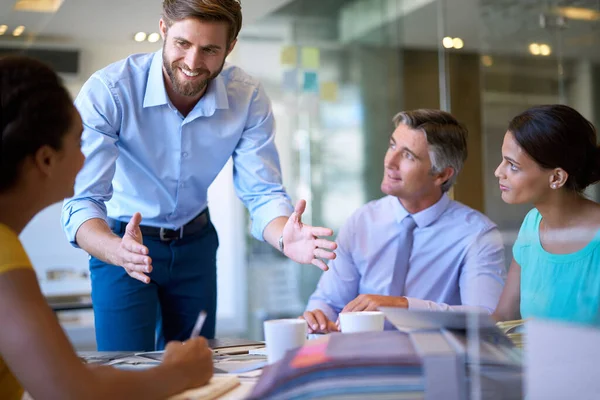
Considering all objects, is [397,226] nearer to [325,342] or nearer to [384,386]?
[325,342]

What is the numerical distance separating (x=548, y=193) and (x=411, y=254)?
22.5 inches

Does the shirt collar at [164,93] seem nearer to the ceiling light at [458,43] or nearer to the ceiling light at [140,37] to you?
the ceiling light at [140,37]

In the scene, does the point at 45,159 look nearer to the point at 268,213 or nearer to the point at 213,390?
the point at 213,390

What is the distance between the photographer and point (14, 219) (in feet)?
3.64

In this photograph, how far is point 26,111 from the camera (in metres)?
1.04

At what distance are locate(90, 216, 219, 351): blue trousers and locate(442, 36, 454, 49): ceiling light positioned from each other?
3.21 metres

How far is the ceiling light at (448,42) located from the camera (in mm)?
5020

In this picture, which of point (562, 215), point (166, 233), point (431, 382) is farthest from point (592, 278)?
point (166, 233)

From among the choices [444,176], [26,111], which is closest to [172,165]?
[444,176]

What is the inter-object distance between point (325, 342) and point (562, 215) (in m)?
0.98

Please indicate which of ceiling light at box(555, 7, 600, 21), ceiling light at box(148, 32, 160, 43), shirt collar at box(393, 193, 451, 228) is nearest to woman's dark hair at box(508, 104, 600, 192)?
shirt collar at box(393, 193, 451, 228)

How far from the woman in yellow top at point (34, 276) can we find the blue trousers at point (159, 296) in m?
0.92

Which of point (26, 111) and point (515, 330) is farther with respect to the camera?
point (26, 111)

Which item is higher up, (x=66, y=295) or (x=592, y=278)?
(x=592, y=278)
